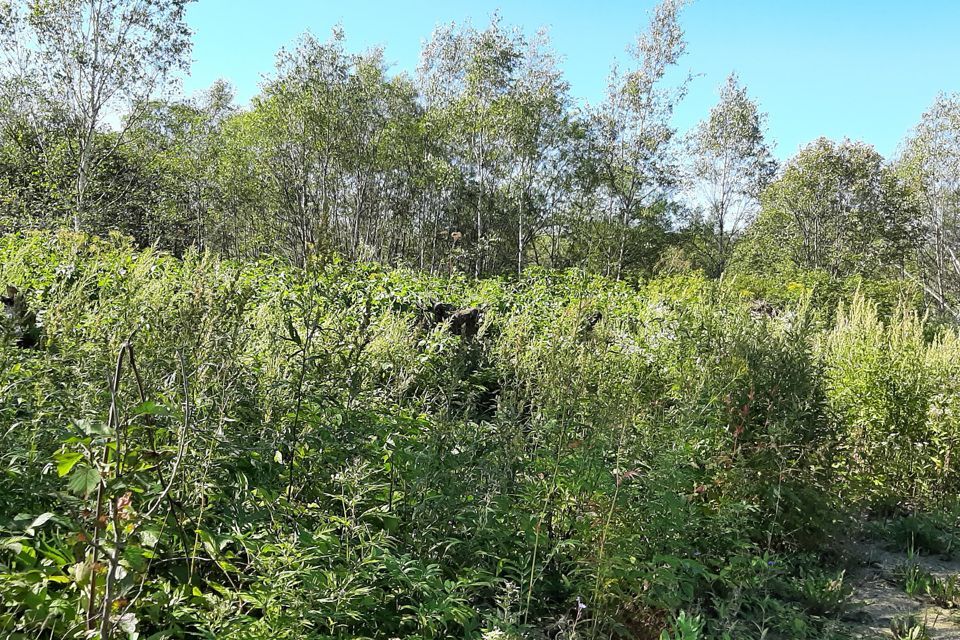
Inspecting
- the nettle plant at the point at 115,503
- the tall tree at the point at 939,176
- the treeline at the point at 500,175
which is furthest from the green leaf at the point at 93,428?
the tall tree at the point at 939,176

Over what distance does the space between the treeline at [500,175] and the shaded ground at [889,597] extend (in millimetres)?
16574

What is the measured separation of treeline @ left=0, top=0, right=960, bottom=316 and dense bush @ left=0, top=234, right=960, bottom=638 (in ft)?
53.9

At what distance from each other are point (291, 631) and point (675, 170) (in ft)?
97.3

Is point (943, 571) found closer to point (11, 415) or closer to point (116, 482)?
point (116, 482)

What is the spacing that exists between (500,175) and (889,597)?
1058 inches

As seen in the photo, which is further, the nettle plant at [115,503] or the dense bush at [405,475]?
the dense bush at [405,475]

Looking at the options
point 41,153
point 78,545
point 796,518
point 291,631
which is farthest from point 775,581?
point 41,153

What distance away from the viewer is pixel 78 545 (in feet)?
5.58

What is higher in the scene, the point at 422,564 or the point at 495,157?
the point at 495,157

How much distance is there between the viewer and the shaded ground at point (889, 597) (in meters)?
3.02

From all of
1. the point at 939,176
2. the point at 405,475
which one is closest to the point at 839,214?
the point at 939,176

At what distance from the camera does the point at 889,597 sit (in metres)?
3.38

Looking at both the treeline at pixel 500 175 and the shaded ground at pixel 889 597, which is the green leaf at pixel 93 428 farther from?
the treeline at pixel 500 175

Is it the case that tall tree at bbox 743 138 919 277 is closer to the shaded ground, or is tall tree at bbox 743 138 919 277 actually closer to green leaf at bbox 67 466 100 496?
the shaded ground
